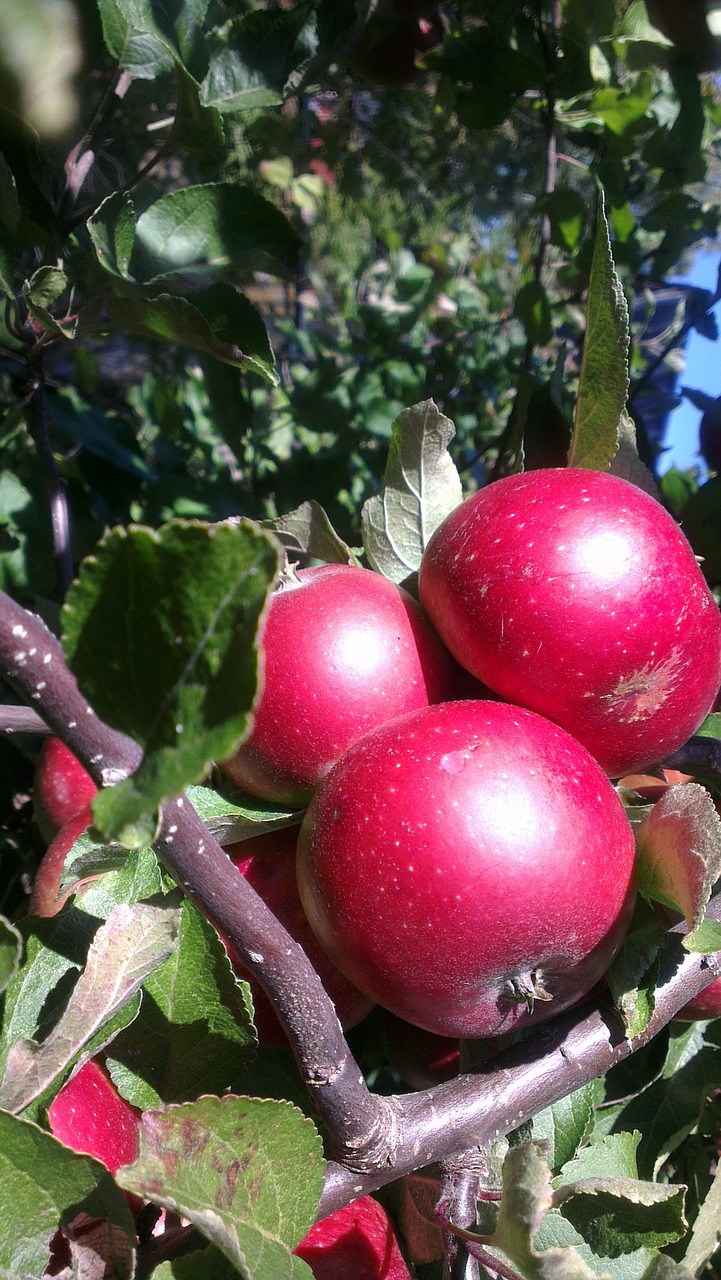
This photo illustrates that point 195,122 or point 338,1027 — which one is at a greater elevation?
point 195,122

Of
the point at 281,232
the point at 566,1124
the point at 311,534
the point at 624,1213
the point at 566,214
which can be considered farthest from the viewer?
the point at 566,214

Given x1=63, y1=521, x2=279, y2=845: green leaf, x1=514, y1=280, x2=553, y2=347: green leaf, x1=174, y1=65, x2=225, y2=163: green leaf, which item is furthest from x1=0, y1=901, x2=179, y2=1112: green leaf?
x1=514, y1=280, x2=553, y2=347: green leaf

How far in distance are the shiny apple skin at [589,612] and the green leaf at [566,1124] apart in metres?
0.25

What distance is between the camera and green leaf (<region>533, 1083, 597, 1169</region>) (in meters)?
0.60

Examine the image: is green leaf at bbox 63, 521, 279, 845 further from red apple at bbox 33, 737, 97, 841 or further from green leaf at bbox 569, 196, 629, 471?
red apple at bbox 33, 737, 97, 841

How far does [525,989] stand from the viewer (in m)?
0.49

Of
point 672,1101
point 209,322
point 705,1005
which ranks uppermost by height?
point 209,322

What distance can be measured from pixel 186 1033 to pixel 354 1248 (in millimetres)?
193

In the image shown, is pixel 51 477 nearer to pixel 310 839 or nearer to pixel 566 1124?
pixel 310 839

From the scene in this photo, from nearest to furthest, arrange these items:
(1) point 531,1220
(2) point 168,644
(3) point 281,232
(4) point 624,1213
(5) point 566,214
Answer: (2) point 168,644 → (1) point 531,1220 → (4) point 624,1213 → (3) point 281,232 → (5) point 566,214

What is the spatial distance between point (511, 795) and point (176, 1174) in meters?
0.24

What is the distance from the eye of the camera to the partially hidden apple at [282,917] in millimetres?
558

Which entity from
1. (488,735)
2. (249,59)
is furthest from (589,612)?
(249,59)

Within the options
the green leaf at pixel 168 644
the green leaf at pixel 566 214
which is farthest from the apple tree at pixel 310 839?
the green leaf at pixel 566 214
